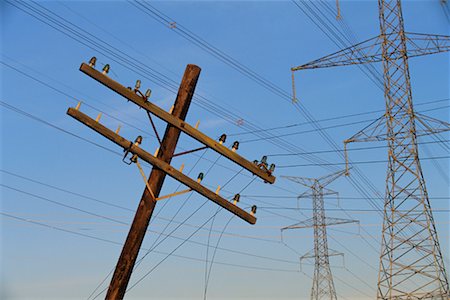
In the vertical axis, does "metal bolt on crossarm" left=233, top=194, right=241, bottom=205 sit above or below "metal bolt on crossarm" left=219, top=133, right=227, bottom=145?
below

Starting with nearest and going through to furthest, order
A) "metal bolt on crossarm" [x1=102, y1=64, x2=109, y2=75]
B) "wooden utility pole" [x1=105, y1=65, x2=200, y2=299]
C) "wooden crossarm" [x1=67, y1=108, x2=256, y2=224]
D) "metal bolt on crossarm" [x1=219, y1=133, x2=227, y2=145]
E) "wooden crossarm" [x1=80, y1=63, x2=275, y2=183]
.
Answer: "wooden utility pole" [x1=105, y1=65, x2=200, y2=299], "wooden crossarm" [x1=67, y1=108, x2=256, y2=224], "wooden crossarm" [x1=80, y1=63, x2=275, y2=183], "metal bolt on crossarm" [x1=102, y1=64, x2=109, y2=75], "metal bolt on crossarm" [x1=219, y1=133, x2=227, y2=145]

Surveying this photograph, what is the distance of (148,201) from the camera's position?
328 inches

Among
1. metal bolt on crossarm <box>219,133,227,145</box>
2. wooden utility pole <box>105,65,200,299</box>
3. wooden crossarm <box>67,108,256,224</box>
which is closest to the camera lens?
wooden utility pole <box>105,65,200,299</box>

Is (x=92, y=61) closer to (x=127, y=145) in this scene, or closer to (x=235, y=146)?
(x=127, y=145)

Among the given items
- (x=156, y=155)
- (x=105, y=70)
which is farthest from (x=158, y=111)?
(x=105, y=70)

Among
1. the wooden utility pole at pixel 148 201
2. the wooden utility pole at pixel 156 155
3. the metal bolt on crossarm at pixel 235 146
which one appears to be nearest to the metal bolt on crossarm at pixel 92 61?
the wooden utility pole at pixel 156 155

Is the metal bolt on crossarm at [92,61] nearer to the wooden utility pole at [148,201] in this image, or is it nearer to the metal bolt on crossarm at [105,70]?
the metal bolt on crossarm at [105,70]

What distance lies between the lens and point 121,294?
7.70 metres

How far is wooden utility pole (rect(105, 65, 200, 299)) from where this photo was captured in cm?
777

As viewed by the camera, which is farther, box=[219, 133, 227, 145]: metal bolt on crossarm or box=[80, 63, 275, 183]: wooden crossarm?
box=[219, 133, 227, 145]: metal bolt on crossarm

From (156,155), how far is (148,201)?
3.10ft

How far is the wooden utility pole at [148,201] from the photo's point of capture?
25.5 ft

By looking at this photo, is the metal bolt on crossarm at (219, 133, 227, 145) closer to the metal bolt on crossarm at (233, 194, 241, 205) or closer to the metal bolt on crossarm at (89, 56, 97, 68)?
the metal bolt on crossarm at (233, 194, 241, 205)

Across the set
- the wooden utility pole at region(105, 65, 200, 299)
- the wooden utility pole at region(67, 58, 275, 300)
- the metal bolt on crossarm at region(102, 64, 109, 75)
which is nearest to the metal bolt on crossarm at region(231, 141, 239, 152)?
the wooden utility pole at region(67, 58, 275, 300)
